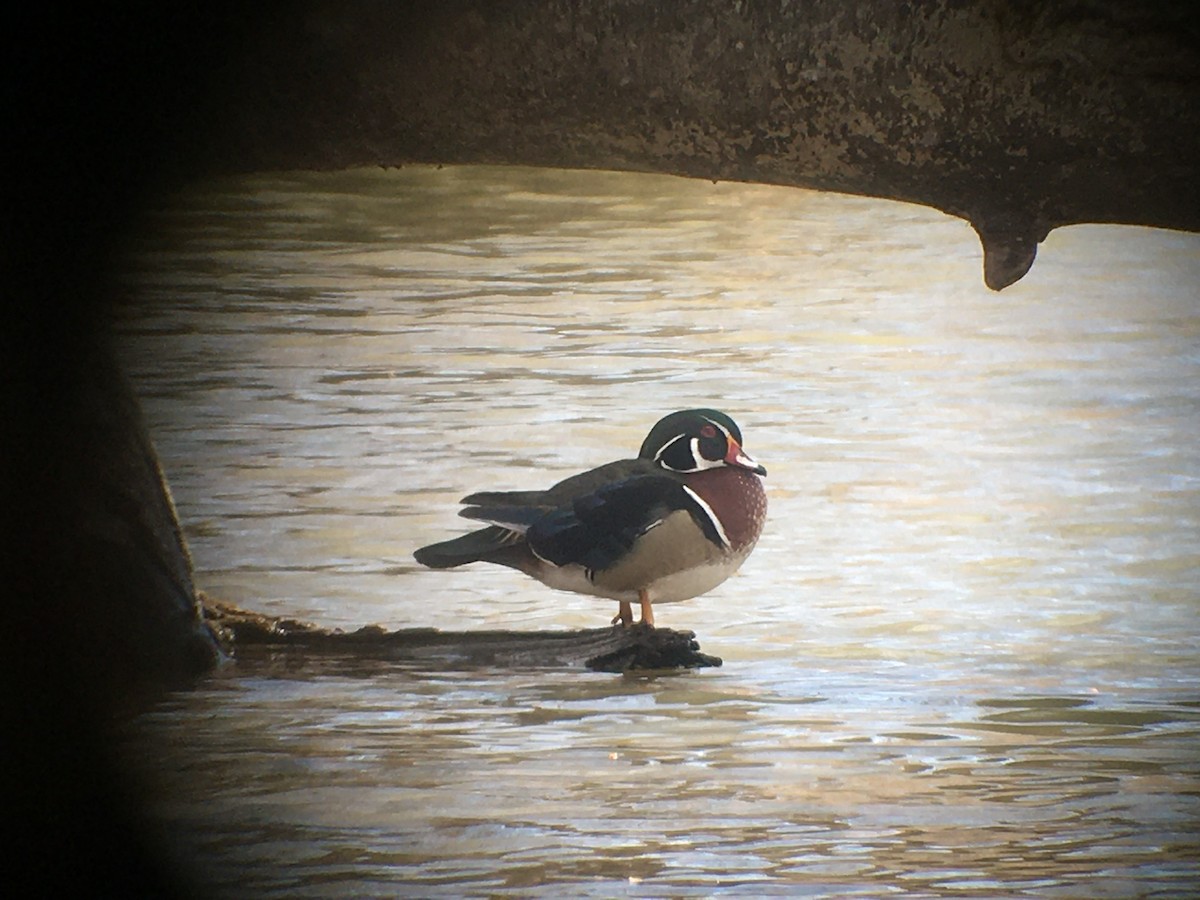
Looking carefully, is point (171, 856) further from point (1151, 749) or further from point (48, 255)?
point (1151, 749)

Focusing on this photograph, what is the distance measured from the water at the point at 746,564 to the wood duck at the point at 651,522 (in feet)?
0.20

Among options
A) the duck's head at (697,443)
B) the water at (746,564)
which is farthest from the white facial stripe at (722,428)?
the water at (746,564)

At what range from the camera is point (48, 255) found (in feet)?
2.82

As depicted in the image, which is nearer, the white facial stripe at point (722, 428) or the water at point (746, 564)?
the water at point (746, 564)

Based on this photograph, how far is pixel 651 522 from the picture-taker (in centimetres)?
120

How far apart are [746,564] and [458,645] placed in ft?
0.89

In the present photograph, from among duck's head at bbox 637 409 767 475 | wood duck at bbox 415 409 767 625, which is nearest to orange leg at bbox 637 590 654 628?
wood duck at bbox 415 409 767 625

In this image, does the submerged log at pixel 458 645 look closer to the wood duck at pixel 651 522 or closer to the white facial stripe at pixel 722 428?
the wood duck at pixel 651 522

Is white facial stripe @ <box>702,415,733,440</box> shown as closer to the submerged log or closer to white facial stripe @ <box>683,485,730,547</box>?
white facial stripe @ <box>683,485,730,547</box>

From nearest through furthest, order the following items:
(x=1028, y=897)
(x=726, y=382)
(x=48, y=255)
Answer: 1. (x=48, y=255)
2. (x=1028, y=897)
3. (x=726, y=382)

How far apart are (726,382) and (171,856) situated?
2.15ft

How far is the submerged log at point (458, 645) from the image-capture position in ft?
3.97

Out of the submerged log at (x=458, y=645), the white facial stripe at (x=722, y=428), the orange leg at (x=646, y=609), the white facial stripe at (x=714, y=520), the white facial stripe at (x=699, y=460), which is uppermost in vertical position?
Answer: the white facial stripe at (x=722, y=428)

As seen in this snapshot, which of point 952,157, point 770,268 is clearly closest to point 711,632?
point 770,268
